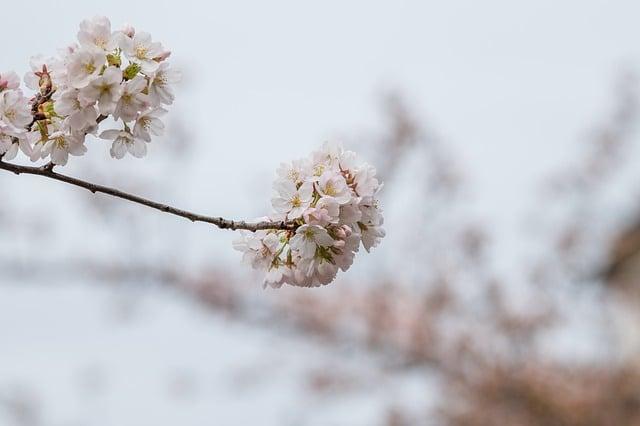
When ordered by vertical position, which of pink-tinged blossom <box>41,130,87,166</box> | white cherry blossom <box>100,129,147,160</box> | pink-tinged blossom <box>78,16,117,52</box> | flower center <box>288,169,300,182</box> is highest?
pink-tinged blossom <box>78,16,117,52</box>

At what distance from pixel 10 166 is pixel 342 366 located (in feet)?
17.7

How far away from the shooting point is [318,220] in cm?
117

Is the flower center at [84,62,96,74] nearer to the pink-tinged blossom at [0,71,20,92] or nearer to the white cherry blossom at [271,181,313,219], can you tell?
the pink-tinged blossom at [0,71,20,92]

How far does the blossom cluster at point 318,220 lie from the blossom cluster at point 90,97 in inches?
8.4

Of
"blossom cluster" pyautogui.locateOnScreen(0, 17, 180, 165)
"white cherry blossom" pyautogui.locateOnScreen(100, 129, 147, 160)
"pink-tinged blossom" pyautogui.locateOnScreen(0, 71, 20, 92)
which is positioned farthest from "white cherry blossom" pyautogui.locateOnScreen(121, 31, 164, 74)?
"pink-tinged blossom" pyautogui.locateOnScreen(0, 71, 20, 92)

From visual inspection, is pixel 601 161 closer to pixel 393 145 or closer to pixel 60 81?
pixel 393 145

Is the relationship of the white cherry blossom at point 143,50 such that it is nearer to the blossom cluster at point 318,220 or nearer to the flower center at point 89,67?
the flower center at point 89,67

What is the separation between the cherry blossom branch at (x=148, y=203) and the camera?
1136 millimetres

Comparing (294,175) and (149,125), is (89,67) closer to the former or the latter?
(149,125)

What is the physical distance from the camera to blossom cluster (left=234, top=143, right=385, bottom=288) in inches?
46.8

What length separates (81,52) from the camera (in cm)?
119

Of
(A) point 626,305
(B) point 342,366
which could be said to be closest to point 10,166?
(B) point 342,366

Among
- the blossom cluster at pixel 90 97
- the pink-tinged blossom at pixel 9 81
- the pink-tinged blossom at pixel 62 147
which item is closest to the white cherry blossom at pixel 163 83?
the blossom cluster at pixel 90 97

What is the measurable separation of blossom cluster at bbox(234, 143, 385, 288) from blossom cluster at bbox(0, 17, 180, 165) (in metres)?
0.21
